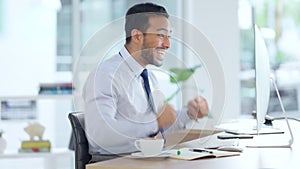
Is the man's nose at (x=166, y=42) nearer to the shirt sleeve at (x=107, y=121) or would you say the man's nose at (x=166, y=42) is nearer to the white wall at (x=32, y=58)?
the shirt sleeve at (x=107, y=121)

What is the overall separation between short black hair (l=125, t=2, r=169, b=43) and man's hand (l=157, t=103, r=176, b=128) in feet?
1.09

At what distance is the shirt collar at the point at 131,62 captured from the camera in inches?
80.8

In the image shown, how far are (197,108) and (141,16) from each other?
485 millimetres

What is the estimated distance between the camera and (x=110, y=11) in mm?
4883

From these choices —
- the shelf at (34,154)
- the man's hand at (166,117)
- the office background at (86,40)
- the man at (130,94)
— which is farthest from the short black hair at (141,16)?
the office background at (86,40)

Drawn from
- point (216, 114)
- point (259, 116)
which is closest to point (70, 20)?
point (216, 114)

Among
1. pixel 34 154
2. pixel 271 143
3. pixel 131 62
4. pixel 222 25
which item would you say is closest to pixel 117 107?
pixel 131 62

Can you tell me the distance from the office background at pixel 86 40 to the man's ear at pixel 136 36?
7.35 ft

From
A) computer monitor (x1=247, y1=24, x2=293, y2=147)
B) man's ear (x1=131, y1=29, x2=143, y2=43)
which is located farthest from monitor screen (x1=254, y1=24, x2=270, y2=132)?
man's ear (x1=131, y1=29, x2=143, y2=43)

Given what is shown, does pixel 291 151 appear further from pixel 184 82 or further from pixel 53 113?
pixel 53 113

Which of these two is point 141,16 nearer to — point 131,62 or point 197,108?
point 131,62

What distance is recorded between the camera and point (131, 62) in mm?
2066

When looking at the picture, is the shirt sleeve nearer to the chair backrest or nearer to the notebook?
the chair backrest

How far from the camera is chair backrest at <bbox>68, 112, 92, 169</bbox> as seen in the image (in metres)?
2.08
